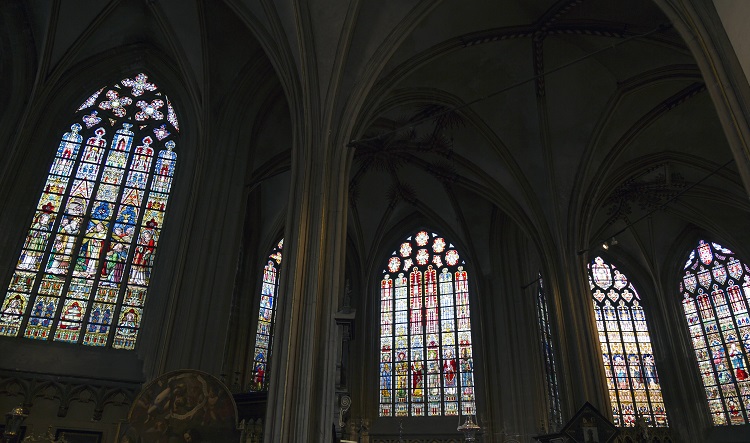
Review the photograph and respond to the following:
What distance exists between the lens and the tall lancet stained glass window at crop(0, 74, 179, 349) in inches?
417

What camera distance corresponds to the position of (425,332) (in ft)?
56.4

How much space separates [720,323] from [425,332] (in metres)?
9.24

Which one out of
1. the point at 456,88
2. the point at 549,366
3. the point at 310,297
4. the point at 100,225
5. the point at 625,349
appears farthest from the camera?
the point at 625,349

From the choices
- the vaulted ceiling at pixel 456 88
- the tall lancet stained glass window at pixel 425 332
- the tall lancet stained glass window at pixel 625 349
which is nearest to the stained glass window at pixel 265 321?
the vaulted ceiling at pixel 456 88

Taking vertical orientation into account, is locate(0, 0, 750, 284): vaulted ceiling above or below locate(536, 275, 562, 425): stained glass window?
above

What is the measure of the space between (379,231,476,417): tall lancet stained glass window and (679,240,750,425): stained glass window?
24.6ft

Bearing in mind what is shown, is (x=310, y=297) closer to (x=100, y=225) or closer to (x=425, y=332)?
(x=100, y=225)

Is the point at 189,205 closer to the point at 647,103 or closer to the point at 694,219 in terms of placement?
the point at 647,103

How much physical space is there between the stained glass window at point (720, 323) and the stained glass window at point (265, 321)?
1321 centimetres

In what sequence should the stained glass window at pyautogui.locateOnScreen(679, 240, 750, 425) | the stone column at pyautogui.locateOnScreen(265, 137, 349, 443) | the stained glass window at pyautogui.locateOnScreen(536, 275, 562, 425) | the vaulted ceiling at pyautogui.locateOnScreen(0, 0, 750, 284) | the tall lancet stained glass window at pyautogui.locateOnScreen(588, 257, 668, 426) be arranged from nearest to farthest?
1. the stone column at pyautogui.locateOnScreen(265, 137, 349, 443)
2. the vaulted ceiling at pyautogui.locateOnScreen(0, 0, 750, 284)
3. the stained glass window at pyautogui.locateOnScreen(536, 275, 562, 425)
4. the stained glass window at pyautogui.locateOnScreen(679, 240, 750, 425)
5. the tall lancet stained glass window at pyautogui.locateOnScreen(588, 257, 668, 426)

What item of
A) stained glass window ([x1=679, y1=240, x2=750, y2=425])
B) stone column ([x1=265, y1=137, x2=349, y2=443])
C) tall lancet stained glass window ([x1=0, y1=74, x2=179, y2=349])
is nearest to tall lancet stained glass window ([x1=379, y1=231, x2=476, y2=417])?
stained glass window ([x1=679, y1=240, x2=750, y2=425])

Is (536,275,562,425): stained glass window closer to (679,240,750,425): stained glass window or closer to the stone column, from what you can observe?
(679,240,750,425): stained glass window

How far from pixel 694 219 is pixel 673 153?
3461 mm

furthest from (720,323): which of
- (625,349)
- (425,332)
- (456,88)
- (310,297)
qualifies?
(310,297)
